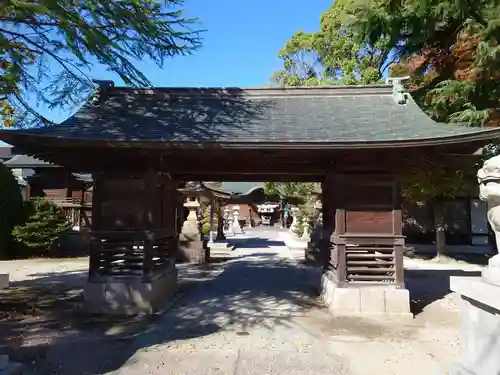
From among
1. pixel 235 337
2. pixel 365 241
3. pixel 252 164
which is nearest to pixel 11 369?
pixel 235 337

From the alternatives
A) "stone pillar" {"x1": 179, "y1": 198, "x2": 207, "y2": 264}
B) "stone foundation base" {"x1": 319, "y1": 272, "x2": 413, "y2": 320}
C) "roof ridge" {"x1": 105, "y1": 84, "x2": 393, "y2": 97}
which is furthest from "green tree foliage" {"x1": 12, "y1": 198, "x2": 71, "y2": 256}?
"stone foundation base" {"x1": 319, "y1": 272, "x2": 413, "y2": 320}

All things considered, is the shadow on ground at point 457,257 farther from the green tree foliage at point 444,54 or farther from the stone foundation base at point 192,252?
the stone foundation base at point 192,252

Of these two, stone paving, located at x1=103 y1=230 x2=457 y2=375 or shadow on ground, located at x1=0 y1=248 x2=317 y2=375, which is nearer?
stone paving, located at x1=103 y1=230 x2=457 y2=375

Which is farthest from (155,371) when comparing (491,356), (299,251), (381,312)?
(299,251)

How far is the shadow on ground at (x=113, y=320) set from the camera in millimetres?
5055

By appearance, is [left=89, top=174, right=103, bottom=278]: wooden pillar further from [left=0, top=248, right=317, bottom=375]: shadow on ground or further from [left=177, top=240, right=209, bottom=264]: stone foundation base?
[left=177, top=240, right=209, bottom=264]: stone foundation base

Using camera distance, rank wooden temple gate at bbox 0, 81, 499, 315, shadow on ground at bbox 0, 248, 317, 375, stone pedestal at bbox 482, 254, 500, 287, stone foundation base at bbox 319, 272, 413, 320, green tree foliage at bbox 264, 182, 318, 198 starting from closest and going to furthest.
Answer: stone pedestal at bbox 482, 254, 500, 287 → shadow on ground at bbox 0, 248, 317, 375 → wooden temple gate at bbox 0, 81, 499, 315 → stone foundation base at bbox 319, 272, 413, 320 → green tree foliage at bbox 264, 182, 318, 198

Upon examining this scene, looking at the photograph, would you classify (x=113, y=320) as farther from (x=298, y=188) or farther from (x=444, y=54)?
(x=298, y=188)

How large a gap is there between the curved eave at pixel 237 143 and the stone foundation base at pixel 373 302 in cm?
281

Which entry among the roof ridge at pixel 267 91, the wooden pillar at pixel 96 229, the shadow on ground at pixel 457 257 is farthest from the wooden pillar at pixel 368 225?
the shadow on ground at pixel 457 257

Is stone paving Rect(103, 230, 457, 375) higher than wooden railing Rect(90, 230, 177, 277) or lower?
lower

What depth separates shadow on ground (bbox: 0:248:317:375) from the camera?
5.05 meters

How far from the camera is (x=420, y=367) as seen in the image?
15.4 feet

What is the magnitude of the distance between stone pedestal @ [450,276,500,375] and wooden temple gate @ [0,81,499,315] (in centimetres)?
303
